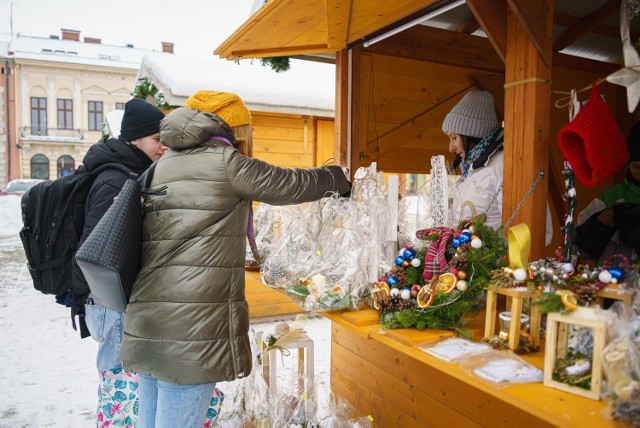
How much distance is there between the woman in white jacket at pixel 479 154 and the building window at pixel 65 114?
34.0 meters

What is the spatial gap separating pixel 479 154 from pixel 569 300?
1.21 meters

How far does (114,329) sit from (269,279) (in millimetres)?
794

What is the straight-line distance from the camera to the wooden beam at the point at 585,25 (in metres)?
3.09

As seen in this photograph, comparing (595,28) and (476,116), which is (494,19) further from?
(595,28)

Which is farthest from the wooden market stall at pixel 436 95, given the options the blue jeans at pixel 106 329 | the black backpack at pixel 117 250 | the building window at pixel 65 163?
the building window at pixel 65 163

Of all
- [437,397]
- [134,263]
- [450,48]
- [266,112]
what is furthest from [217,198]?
[266,112]

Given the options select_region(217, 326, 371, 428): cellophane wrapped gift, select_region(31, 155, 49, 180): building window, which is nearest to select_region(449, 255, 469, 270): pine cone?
select_region(217, 326, 371, 428): cellophane wrapped gift

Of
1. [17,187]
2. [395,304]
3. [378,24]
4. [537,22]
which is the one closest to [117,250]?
[395,304]

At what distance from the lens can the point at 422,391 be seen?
232 cm

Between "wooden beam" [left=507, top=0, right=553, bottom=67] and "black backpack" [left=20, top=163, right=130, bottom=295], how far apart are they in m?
1.89

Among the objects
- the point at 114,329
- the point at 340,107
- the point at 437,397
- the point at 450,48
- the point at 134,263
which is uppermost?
the point at 450,48

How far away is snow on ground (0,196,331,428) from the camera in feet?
10.7

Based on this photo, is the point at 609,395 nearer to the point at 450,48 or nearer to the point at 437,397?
the point at 437,397

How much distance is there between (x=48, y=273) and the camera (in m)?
2.33
